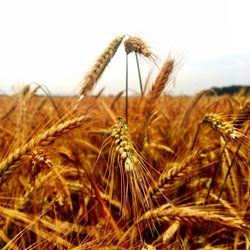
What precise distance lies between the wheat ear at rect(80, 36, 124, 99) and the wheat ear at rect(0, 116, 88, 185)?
3.9 inches

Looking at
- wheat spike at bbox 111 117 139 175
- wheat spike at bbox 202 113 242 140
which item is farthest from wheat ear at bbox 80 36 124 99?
wheat spike at bbox 202 113 242 140

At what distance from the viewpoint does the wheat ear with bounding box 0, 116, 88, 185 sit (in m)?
1.30

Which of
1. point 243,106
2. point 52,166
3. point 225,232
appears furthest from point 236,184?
point 52,166

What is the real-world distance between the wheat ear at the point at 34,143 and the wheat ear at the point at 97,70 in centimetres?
10

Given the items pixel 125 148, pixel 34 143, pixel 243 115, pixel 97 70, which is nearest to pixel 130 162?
pixel 125 148

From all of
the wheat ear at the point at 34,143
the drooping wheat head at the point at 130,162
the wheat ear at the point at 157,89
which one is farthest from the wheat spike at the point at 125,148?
the wheat ear at the point at 157,89

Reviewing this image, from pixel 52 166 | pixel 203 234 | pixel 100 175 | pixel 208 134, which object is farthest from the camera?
pixel 208 134

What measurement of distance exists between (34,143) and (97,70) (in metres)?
0.35

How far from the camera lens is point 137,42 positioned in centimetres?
165

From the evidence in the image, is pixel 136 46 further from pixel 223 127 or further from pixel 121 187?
pixel 121 187

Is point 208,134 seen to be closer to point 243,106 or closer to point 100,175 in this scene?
point 100,175

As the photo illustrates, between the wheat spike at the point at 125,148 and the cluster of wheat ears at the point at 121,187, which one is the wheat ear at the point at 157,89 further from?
the wheat spike at the point at 125,148

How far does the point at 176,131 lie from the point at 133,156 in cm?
170

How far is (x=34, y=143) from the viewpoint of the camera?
4.31 ft
